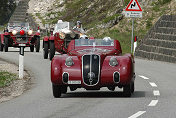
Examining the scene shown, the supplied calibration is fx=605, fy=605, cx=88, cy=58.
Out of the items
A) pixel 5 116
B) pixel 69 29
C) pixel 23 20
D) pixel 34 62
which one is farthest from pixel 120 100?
pixel 23 20

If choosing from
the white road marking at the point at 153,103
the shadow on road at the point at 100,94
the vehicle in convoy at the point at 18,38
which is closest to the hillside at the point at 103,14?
the vehicle in convoy at the point at 18,38

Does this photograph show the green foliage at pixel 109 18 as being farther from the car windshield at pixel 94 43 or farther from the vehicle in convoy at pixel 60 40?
the car windshield at pixel 94 43

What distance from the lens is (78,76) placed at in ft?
42.8

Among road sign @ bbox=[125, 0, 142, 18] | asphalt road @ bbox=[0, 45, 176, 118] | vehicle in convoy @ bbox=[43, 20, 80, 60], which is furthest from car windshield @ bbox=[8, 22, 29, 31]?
asphalt road @ bbox=[0, 45, 176, 118]

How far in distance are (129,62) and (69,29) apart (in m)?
15.4

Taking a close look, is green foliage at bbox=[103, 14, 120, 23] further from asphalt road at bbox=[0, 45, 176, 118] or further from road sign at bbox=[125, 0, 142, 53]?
asphalt road at bbox=[0, 45, 176, 118]

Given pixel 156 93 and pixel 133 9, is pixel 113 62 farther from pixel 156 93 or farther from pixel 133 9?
pixel 133 9

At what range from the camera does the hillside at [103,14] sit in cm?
3990

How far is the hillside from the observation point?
39.9 m

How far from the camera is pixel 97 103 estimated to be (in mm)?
12312

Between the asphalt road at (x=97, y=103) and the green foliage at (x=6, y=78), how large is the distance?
82 centimetres

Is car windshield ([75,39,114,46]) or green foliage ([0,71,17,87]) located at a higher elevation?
car windshield ([75,39,114,46])

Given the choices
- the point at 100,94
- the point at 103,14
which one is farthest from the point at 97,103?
the point at 103,14

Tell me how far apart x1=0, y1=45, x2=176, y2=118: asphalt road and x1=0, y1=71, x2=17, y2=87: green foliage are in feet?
2.71
